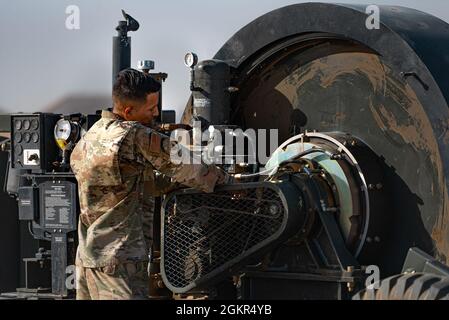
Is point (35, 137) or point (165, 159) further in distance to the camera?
point (35, 137)

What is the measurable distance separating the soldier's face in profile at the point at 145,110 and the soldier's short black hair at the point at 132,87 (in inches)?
1.3

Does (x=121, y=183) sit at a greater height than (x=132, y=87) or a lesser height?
lesser

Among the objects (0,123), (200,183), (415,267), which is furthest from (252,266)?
(0,123)

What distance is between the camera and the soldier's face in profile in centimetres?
504

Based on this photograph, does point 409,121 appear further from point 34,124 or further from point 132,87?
point 34,124

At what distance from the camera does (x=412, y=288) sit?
175 inches

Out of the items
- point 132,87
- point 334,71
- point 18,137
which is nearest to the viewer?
point 132,87

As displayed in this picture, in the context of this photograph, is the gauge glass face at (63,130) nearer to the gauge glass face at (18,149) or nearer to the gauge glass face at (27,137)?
the gauge glass face at (27,137)

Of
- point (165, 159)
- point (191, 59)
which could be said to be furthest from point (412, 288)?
point (191, 59)

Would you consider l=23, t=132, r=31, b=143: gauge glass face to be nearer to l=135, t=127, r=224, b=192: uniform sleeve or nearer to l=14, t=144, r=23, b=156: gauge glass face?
l=14, t=144, r=23, b=156: gauge glass face

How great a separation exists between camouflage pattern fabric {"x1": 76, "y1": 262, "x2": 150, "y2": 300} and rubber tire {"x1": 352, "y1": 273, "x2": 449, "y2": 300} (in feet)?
3.51

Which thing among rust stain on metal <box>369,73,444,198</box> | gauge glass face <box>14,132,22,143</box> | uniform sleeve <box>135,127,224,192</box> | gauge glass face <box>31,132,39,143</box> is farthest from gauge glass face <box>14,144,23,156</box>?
rust stain on metal <box>369,73,444,198</box>

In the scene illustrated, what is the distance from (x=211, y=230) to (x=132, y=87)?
833 millimetres
